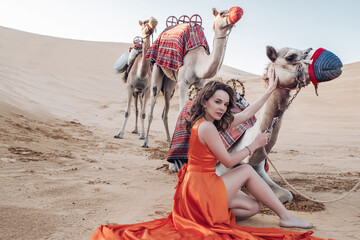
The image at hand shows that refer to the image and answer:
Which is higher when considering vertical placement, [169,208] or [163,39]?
[163,39]

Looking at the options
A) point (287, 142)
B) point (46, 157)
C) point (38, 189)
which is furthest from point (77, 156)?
point (287, 142)

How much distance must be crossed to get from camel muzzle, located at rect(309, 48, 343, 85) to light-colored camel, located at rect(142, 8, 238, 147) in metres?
2.75

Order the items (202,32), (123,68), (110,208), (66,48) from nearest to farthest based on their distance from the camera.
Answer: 1. (110,208)
2. (202,32)
3. (123,68)
4. (66,48)

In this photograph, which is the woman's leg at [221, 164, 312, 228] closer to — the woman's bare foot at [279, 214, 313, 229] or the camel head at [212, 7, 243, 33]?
the woman's bare foot at [279, 214, 313, 229]

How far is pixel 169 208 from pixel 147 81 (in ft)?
19.6

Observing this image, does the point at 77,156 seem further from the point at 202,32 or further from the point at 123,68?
the point at 123,68

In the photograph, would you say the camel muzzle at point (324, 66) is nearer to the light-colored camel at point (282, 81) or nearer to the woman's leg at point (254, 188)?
the light-colored camel at point (282, 81)

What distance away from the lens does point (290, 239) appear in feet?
7.48

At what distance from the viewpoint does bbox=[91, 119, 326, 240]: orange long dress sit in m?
2.30

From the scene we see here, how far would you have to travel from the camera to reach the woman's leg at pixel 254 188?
260 cm

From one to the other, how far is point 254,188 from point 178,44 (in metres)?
4.12

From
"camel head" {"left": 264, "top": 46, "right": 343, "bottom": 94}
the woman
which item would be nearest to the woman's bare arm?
the woman

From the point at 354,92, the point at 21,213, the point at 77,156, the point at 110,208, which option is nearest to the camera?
the point at 21,213

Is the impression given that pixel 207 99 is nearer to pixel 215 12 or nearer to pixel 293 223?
pixel 293 223
